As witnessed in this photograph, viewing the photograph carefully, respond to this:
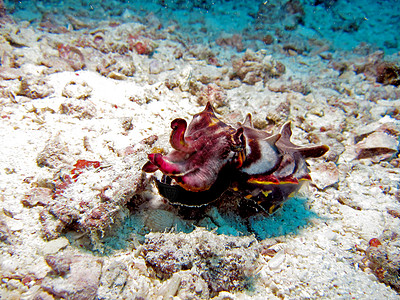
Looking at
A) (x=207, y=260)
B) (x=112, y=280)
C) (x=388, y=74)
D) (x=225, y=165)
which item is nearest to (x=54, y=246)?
(x=112, y=280)

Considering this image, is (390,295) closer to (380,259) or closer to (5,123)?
(380,259)

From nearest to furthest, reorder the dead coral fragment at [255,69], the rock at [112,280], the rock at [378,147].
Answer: the rock at [112,280], the rock at [378,147], the dead coral fragment at [255,69]

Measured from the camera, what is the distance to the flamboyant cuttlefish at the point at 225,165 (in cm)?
176

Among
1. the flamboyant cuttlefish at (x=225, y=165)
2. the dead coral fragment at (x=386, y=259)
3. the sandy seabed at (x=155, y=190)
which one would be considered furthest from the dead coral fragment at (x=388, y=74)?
the flamboyant cuttlefish at (x=225, y=165)

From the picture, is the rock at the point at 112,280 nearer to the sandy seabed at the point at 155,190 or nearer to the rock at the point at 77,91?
the sandy seabed at the point at 155,190

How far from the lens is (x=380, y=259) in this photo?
6.64ft

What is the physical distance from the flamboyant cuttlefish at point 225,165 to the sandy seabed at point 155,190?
367mm

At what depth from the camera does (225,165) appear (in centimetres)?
192

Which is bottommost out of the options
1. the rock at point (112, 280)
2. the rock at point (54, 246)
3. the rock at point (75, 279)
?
the rock at point (112, 280)

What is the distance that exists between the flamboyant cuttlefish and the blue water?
4.78 m

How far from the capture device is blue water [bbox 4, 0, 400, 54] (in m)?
6.14

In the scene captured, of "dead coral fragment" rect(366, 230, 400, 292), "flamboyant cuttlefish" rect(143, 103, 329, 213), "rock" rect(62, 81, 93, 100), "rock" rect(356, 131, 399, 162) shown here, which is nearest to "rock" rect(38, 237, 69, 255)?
"flamboyant cuttlefish" rect(143, 103, 329, 213)

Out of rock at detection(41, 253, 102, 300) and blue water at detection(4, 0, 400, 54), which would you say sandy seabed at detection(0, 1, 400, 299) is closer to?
rock at detection(41, 253, 102, 300)

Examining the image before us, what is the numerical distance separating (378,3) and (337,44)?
4617 millimetres
